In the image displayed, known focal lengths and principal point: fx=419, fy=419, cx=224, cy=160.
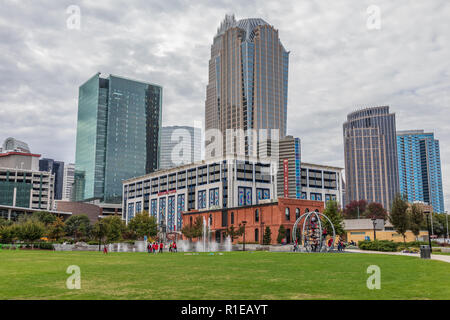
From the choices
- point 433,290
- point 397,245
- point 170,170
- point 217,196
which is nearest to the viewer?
point 433,290

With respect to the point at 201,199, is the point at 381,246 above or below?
below

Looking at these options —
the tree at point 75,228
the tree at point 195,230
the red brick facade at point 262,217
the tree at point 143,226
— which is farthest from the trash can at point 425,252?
the tree at point 75,228

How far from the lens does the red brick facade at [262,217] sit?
85750 millimetres

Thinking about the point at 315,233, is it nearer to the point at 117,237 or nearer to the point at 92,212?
the point at 117,237

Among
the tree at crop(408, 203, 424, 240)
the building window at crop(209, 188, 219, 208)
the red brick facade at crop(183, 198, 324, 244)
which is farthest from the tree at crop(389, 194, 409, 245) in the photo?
the building window at crop(209, 188, 219, 208)

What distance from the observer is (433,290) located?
14.9 meters

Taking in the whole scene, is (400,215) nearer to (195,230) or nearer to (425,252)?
(425,252)

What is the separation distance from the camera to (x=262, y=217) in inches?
3501

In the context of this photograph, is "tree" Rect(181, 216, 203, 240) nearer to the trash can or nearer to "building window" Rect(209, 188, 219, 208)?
"building window" Rect(209, 188, 219, 208)

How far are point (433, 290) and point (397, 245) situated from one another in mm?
41376

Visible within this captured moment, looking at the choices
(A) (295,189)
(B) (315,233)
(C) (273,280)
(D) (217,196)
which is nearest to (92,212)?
(D) (217,196)

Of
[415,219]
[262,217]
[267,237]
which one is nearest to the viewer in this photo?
[415,219]

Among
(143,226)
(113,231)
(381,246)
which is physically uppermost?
A: (143,226)

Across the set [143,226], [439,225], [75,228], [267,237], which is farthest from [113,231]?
[439,225]
